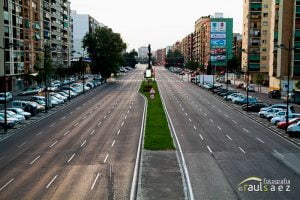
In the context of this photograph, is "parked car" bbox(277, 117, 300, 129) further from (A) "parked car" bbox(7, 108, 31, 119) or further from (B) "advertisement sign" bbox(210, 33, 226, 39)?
(B) "advertisement sign" bbox(210, 33, 226, 39)

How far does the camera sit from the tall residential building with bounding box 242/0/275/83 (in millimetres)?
118438

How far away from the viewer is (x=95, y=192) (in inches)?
806

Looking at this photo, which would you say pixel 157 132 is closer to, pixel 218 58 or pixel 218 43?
pixel 218 58

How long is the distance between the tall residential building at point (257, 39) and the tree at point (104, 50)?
3808 centimetres

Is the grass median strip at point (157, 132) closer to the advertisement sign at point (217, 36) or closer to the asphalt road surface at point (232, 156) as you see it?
the asphalt road surface at point (232, 156)

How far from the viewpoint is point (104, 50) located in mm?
128625

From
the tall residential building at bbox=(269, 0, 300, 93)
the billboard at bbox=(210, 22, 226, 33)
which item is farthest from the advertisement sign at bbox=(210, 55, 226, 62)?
the tall residential building at bbox=(269, 0, 300, 93)

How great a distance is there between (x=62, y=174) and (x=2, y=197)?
4560mm

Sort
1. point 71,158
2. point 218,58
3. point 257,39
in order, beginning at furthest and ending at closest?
point 218,58
point 257,39
point 71,158

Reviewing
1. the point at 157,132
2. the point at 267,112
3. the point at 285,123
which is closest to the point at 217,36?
the point at 267,112

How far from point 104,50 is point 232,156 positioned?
103 metres

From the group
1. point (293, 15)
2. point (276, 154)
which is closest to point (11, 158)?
point (276, 154)

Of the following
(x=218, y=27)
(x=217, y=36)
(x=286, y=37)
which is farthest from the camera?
(x=217, y=36)

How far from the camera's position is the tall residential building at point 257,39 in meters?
118
